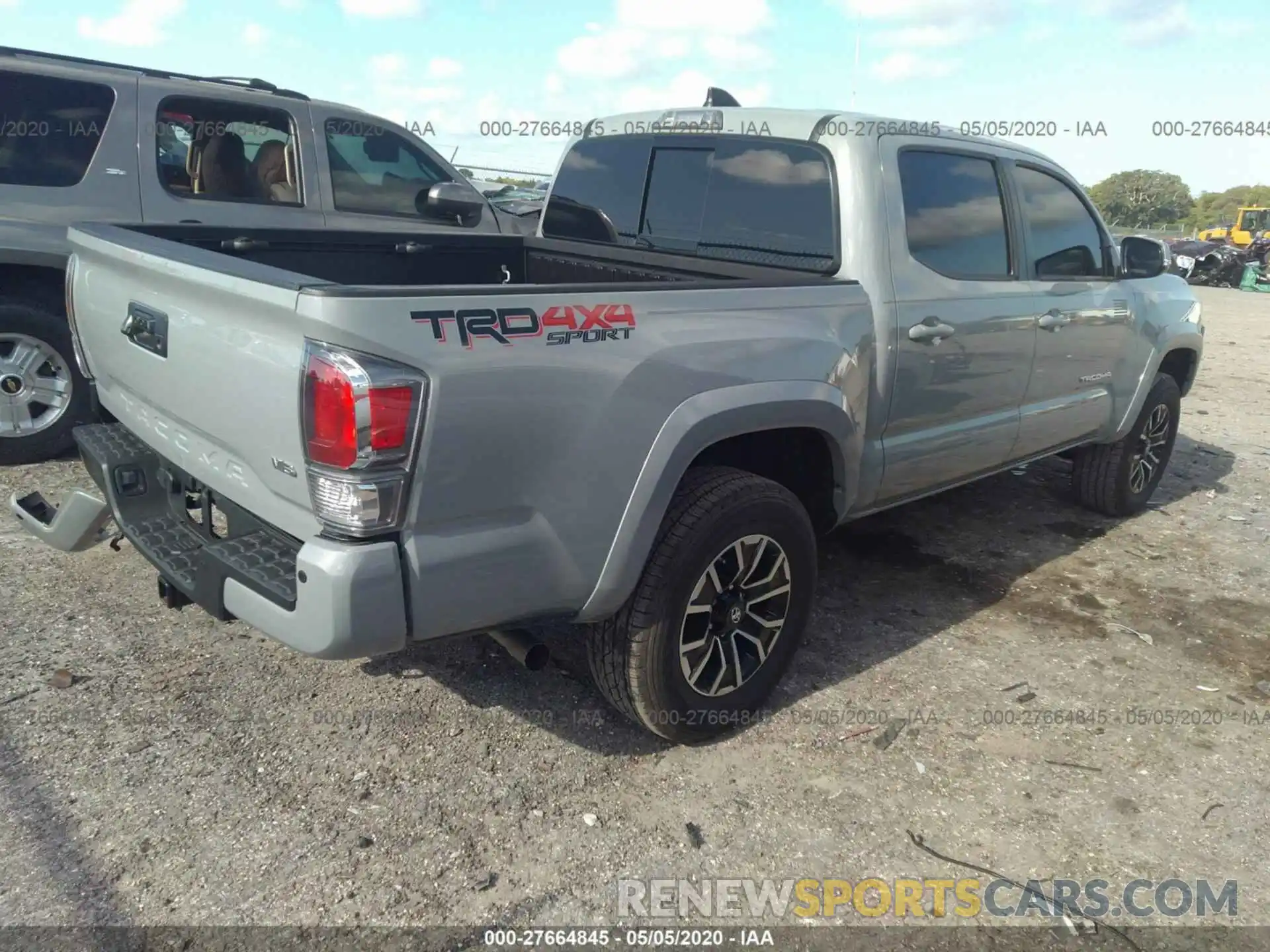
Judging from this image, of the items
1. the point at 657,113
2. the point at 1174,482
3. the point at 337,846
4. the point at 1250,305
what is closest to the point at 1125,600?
the point at 1174,482

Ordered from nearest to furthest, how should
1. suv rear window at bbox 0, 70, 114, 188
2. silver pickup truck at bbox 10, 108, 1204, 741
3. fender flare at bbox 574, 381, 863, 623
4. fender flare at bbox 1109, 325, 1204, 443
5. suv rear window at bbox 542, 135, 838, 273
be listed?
silver pickup truck at bbox 10, 108, 1204, 741
fender flare at bbox 574, 381, 863, 623
suv rear window at bbox 542, 135, 838, 273
suv rear window at bbox 0, 70, 114, 188
fender flare at bbox 1109, 325, 1204, 443

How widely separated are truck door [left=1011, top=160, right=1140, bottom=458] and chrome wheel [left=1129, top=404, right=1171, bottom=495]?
646mm

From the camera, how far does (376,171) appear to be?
19.4 ft

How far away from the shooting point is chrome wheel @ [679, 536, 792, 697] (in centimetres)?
277

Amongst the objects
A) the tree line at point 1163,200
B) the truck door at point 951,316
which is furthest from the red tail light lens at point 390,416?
the tree line at point 1163,200

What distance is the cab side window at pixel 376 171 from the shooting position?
18.8 feet

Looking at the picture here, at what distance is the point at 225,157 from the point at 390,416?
14.0ft

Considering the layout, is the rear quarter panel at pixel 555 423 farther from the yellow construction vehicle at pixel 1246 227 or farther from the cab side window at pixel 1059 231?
the yellow construction vehicle at pixel 1246 227

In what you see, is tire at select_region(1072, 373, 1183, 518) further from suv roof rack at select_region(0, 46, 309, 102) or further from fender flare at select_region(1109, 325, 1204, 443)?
suv roof rack at select_region(0, 46, 309, 102)

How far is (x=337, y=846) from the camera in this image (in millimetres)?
2395

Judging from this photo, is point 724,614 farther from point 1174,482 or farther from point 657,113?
point 1174,482

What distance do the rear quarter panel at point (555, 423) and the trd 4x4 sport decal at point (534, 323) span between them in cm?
1

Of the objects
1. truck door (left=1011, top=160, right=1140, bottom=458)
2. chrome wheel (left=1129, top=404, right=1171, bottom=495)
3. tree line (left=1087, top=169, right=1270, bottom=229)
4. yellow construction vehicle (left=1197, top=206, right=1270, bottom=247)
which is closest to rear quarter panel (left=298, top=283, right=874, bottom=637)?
truck door (left=1011, top=160, right=1140, bottom=458)

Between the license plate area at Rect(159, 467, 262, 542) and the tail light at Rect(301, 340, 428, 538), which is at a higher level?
the tail light at Rect(301, 340, 428, 538)
